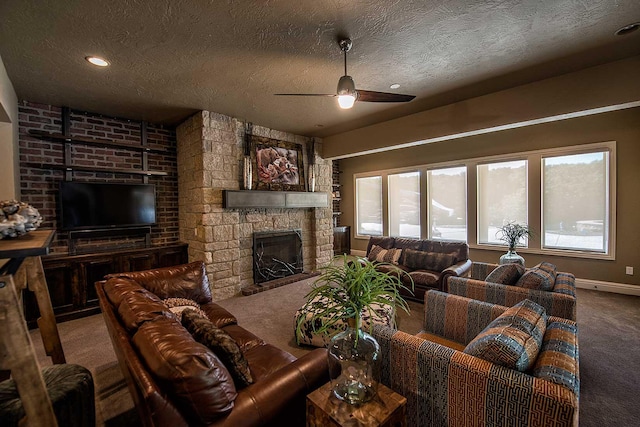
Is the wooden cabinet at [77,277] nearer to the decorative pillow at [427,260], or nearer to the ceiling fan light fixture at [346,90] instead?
the ceiling fan light fixture at [346,90]

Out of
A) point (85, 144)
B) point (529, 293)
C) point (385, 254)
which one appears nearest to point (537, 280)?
point (529, 293)

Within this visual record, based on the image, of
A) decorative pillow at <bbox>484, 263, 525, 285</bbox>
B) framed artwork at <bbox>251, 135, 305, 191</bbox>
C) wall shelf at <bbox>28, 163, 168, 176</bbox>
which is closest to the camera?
decorative pillow at <bbox>484, 263, 525, 285</bbox>

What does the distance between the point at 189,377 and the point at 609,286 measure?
5.69 m

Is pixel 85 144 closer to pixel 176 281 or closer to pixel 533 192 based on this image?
pixel 176 281

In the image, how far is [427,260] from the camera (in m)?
4.12

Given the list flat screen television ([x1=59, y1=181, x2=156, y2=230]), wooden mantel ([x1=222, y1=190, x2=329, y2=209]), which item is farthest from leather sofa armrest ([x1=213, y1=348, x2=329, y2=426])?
flat screen television ([x1=59, y1=181, x2=156, y2=230])

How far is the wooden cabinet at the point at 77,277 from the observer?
10.7ft

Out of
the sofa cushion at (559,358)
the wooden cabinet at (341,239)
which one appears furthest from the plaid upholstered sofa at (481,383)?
the wooden cabinet at (341,239)

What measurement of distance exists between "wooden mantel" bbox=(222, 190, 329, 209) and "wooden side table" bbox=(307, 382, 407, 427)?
3.30 meters

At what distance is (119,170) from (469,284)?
15.2 ft

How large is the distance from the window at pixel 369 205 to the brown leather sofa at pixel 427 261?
246 cm

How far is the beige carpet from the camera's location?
190cm

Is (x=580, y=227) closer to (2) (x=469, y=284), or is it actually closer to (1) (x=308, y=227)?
(2) (x=469, y=284)

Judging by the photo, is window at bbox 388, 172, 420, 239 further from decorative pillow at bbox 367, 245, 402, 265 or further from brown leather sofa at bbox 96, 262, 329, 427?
brown leather sofa at bbox 96, 262, 329, 427
